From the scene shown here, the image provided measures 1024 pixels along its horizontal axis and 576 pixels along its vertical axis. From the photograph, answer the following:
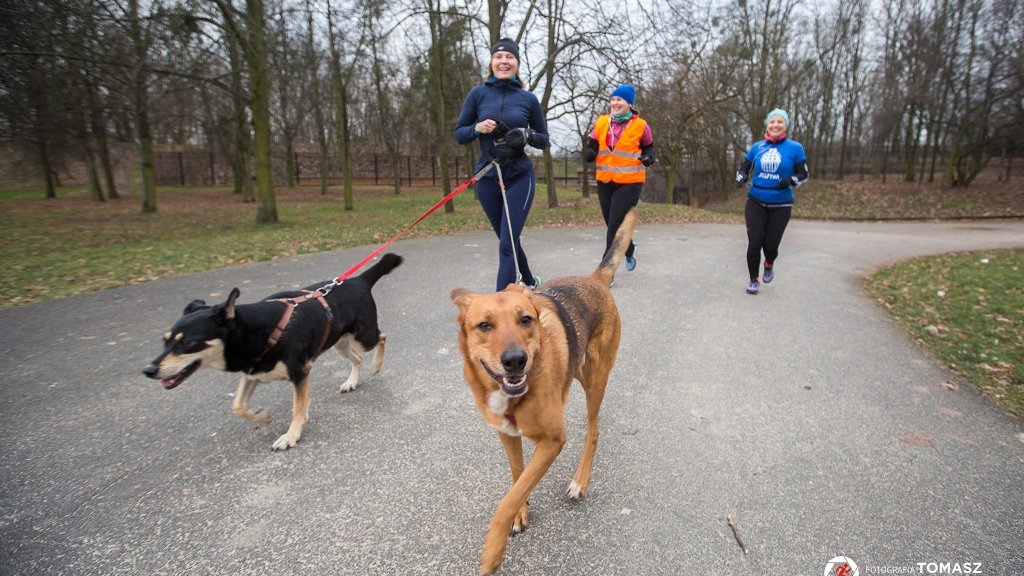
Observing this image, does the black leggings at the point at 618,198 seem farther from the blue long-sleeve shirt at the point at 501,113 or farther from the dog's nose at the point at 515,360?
the dog's nose at the point at 515,360

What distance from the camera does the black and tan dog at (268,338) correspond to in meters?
2.72

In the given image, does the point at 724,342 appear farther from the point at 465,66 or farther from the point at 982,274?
the point at 465,66

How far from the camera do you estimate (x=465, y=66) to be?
2138 centimetres

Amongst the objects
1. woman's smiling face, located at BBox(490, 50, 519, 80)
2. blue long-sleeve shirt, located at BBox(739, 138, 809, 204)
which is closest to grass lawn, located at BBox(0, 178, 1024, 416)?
blue long-sleeve shirt, located at BBox(739, 138, 809, 204)

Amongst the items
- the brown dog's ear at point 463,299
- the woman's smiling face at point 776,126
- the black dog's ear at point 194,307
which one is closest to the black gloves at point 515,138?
the brown dog's ear at point 463,299

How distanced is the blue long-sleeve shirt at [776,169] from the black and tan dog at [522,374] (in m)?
4.90

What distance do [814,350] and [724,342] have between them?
80cm

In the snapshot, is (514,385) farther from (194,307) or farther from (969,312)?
(969,312)

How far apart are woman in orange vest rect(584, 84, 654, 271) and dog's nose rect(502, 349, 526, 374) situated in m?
4.69

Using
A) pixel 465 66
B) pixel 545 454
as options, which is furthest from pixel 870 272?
pixel 465 66

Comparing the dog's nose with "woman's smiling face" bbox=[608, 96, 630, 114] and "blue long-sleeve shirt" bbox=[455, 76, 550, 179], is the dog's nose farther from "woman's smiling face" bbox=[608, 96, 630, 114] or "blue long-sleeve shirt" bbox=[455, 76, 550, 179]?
"woman's smiling face" bbox=[608, 96, 630, 114]

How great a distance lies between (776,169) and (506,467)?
5.52 metres

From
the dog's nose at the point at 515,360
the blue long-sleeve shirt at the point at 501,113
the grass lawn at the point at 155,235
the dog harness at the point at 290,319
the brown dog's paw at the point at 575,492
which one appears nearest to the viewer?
the dog's nose at the point at 515,360

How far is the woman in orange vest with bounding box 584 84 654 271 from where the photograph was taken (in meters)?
6.51
